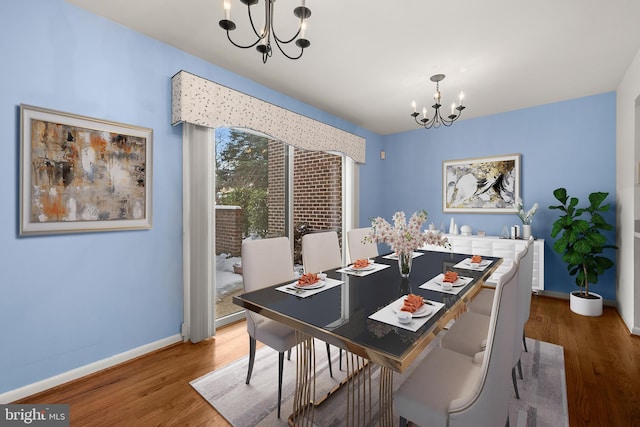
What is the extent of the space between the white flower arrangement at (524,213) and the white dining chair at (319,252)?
2810mm

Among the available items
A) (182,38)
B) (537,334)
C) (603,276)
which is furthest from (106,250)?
(603,276)

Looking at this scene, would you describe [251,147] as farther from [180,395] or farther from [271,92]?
[180,395]

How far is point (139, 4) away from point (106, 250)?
1.76m

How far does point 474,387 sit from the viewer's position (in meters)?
1.18

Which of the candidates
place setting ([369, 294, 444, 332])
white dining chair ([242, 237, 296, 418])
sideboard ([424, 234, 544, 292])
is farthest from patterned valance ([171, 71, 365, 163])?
sideboard ([424, 234, 544, 292])

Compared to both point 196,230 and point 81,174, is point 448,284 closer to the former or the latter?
point 196,230

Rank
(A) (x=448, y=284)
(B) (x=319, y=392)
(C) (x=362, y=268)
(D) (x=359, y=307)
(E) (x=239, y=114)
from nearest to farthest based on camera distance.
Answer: (D) (x=359, y=307), (A) (x=448, y=284), (B) (x=319, y=392), (C) (x=362, y=268), (E) (x=239, y=114)

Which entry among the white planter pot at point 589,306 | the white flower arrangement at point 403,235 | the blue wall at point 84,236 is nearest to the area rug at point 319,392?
the blue wall at point 84,236

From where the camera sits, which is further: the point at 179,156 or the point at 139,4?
the point at 179,156

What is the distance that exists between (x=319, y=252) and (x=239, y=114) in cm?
153

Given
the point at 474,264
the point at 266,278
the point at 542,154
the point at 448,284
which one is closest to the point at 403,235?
the point at 448,284

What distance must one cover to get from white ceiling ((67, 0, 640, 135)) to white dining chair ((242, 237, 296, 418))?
1.69 metres

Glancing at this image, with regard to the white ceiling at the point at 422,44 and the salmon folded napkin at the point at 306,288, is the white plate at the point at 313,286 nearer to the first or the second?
the salmon folded napkin at the point at 306,288

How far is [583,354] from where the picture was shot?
2.41 meters
